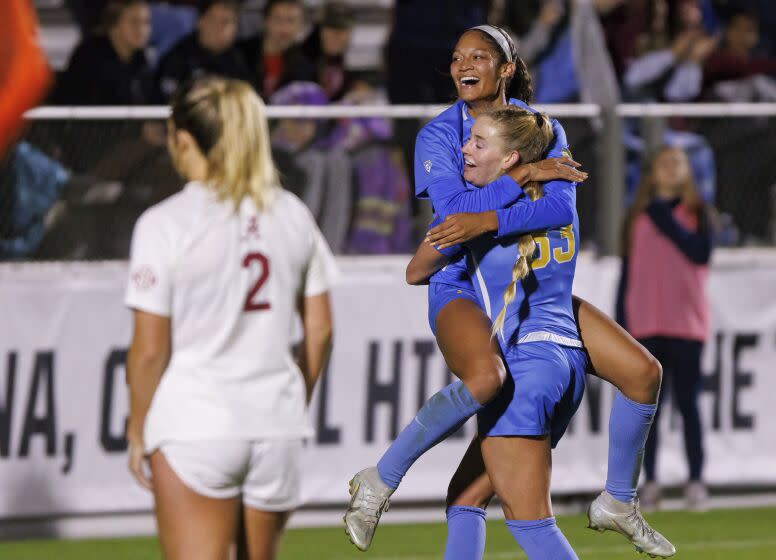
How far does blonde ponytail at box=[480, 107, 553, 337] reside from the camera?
520 centimetres

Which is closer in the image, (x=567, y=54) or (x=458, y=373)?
(x=458, y=373)

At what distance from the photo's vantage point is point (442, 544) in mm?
9250

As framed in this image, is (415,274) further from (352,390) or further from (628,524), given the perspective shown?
(352,390)

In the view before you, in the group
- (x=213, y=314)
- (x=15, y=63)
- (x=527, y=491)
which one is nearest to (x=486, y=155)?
(x=527, y=491)

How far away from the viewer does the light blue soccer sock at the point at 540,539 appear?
5086 millimetres

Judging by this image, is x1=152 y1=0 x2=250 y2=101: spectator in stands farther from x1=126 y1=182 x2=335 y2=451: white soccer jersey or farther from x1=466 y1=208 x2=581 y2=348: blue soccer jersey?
x1=126 y1=182 x2=335 y2=451: white soccer jersey

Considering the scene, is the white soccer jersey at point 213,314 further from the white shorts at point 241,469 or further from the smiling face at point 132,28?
the smiling face at point 132,28

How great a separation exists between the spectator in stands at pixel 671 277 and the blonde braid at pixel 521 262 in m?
5.00

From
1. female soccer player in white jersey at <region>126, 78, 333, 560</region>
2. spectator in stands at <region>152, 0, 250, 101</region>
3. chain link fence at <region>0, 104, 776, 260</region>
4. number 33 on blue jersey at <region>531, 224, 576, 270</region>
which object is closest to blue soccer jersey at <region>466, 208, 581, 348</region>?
number 33 on blue jersey at <region>531, 224, 576, 270</region>

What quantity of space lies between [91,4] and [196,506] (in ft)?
26.8

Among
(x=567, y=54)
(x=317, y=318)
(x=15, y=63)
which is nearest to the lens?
(x=15, y=63)

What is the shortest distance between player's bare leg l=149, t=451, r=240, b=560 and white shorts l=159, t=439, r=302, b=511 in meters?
0.02

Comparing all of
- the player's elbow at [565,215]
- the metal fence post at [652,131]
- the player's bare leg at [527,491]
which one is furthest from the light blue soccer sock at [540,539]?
the metal fence post at [652,131]

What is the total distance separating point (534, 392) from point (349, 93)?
6331 mm
